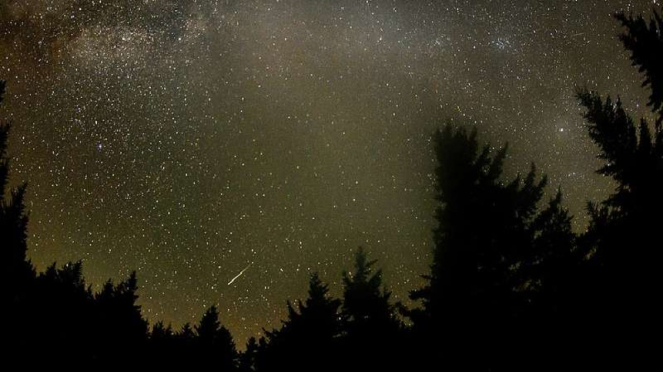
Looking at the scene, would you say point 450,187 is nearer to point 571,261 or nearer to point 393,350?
point 571,261

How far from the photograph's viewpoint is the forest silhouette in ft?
18.2

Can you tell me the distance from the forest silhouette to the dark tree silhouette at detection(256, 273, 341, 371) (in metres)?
0.04

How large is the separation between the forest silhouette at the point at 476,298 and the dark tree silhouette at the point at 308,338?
0.14 ft

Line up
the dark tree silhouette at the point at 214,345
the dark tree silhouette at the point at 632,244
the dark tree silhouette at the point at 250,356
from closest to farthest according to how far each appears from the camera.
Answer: the dark tree silhouette at the point at 632,244, the dark tree silhouette at the point at 214,345, the dark tree silhouette at the point at 250,356

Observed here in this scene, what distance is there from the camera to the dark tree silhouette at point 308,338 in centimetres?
1271

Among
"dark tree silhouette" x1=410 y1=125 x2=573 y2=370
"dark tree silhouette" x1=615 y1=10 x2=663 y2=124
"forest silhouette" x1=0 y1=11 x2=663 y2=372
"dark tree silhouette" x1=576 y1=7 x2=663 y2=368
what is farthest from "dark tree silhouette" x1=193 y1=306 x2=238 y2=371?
"dark tree silhouette" x1=615 y1=10 x2=663 y2=124

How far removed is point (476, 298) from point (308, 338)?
5831mm

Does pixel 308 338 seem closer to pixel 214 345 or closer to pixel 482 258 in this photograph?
pixel 214 345

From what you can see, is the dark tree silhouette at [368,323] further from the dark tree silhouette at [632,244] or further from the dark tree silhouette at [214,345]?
the dark tree silhouette at [632,244]

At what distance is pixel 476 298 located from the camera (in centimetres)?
927

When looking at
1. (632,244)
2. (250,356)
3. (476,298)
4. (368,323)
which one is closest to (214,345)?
(250,356)

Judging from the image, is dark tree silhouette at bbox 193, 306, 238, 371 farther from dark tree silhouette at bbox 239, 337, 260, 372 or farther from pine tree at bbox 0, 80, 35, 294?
pine tree at bbox 0, 80, 35, 294

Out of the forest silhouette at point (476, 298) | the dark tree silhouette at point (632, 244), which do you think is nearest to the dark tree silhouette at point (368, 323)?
the forest silhouette at point (476, 298)

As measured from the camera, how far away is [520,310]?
28.6 ft
